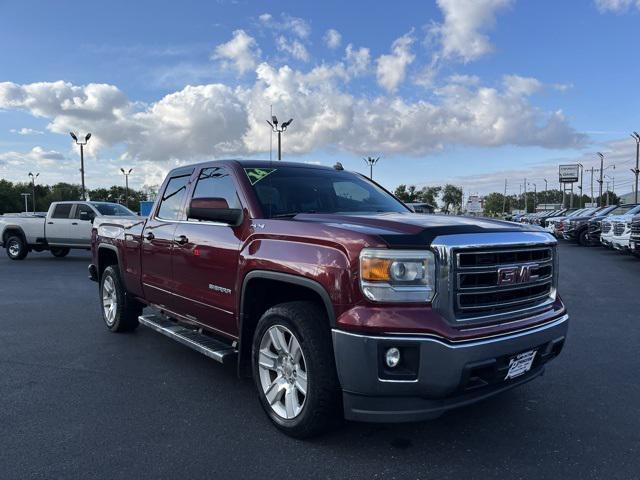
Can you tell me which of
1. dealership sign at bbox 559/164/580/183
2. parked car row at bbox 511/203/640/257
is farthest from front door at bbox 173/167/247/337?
dealership sign at bbox 559/164/580/183

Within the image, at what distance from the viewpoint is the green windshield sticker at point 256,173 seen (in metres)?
4.24

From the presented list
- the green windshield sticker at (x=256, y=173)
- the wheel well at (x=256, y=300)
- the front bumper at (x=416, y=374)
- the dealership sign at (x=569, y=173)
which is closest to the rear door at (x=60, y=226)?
the green windshield sticker at (x=256, y=173)

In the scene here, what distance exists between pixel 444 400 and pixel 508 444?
2.54 ft

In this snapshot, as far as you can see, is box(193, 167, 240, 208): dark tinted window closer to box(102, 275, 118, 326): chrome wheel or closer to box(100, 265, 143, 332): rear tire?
box(100, 265, 143, 332): rear tire

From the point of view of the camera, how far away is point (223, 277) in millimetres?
4035

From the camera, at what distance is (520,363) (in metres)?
3.27

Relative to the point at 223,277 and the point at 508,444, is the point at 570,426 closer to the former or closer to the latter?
the point at 508,444

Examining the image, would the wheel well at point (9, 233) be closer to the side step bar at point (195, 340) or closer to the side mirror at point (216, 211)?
the side step bar at point (195, 340)

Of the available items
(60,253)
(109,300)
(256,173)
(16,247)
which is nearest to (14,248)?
(16,247)

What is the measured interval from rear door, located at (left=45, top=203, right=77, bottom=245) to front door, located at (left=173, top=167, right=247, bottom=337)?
13279 mm

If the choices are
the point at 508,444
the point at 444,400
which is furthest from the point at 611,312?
the point at 444,400

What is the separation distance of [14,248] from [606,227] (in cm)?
1907

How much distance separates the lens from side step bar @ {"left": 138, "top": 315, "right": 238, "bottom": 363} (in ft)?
13.2

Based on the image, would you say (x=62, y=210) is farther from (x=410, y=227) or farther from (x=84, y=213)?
(x=410, y=227)
